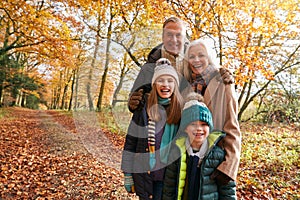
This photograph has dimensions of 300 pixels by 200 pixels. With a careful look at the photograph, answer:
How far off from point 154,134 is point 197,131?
0.36 metres

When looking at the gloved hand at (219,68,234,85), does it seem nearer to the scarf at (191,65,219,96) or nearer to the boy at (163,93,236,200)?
the scarf at (191,65,219,96)

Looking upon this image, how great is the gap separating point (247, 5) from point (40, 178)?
7220 millimetres

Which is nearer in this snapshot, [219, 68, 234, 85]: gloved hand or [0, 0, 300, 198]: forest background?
[219, 68, 234, 85]: gloved hand

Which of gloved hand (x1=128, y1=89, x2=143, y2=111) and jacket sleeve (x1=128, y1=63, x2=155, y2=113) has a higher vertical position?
jacket sleeve (x1=128, y1=63, x2=155, y2=113)

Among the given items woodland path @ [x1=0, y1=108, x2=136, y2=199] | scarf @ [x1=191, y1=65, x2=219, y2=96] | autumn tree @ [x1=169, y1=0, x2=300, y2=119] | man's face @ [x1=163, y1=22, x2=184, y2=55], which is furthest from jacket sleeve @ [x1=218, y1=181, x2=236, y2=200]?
autumn tree @ [x1=169, y1=0, x2=300, y2=119]

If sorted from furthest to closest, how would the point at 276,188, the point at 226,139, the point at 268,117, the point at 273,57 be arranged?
the point at 268,117, the point at 273,57, the point at 276,188, the point at 226,139

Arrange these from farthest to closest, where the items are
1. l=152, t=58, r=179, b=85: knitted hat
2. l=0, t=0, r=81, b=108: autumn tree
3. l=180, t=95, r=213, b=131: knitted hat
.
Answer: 1. l=0, t=0, r=81, b=108: autumn tree
2. l=152, t=58, r=179, b=85: knitted hat
3. l=180, t=95, r=213, b=131: knitted hat

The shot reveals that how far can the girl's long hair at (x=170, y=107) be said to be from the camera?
1850 mm

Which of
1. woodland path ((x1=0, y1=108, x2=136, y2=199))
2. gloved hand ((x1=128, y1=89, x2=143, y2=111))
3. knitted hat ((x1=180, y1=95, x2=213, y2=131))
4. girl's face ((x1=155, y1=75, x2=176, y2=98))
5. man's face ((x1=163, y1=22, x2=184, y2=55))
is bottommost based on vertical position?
woodland path ((x1=0, y1=108, x2=136, y2=199))

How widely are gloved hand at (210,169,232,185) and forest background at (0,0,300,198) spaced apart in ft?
3.24

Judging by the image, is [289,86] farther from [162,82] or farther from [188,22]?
[162,82]

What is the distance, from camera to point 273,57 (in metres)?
9.45

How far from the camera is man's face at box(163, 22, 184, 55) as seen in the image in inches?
80.6

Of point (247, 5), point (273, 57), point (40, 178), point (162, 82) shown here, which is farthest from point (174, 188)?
point (273, 57)
